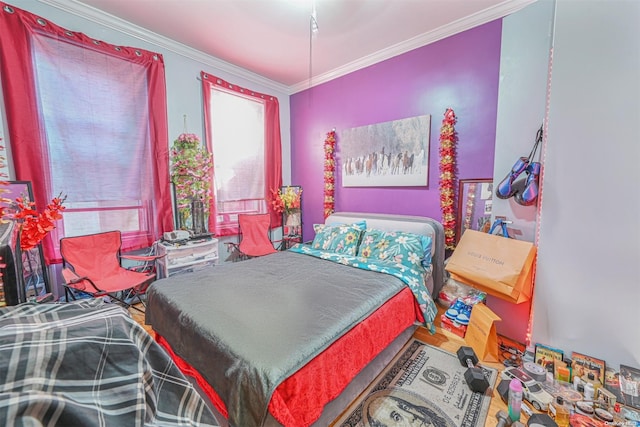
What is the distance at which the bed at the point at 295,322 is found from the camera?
1.22 metres

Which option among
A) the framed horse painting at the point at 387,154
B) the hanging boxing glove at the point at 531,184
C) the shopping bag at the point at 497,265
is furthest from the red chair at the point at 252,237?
the hanging boxing glove at the point at 531,184

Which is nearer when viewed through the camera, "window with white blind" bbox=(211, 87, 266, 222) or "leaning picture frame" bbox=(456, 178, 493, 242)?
"leaning picture frame" bbox=(456, 178, 493, 242)

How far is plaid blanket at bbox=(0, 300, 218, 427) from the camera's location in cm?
42

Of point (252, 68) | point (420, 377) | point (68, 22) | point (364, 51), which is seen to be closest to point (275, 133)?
point (252, 68)

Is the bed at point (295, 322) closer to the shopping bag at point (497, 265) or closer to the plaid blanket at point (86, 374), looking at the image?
the shopping bag at point (497, 265)

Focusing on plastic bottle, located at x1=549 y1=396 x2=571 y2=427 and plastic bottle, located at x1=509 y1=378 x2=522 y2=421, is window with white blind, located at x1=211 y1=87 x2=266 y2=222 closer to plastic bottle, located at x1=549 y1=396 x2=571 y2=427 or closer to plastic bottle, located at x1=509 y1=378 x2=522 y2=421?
plastic bottle, located at x1=509 y1=378 x2=522 y2=421

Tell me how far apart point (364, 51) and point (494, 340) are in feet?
11.0

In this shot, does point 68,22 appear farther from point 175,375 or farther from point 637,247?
point 637,247

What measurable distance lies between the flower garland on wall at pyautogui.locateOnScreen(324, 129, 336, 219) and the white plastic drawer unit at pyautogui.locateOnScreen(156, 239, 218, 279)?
1707 mm

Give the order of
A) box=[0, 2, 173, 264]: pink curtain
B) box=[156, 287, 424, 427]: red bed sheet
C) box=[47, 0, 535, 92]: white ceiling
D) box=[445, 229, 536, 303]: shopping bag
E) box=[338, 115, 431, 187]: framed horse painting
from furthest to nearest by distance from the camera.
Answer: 1. box=[338, 115, 431, 187]: framed horse painting
2. box=[47, 0, 535, 92]: white ceiling
3. box=[0, 2, 173, 264]: pink curtain
4. box=[445, 229, 536, 303]: shopping bag
5. box=[156, 287, 424, 427]: red bed sheet

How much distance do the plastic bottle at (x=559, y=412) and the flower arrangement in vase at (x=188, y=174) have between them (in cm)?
→ 358

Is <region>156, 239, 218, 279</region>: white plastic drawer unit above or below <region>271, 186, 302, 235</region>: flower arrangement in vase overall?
below

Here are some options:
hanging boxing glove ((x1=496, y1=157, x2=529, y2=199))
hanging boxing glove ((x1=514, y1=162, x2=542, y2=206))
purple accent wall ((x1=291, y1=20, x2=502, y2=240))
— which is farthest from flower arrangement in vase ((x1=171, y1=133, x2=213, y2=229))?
hanging boxing glove ((x1=514, y1=162, x2=542, y2=206))

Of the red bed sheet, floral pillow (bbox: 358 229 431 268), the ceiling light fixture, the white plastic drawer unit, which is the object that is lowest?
the red bed sheet
